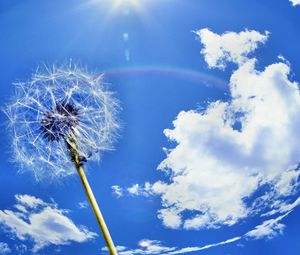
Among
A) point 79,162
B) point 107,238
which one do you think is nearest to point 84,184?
point 79,162

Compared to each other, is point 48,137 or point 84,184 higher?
point 48,137

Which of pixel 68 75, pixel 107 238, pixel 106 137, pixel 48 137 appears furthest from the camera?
pixel 68 75

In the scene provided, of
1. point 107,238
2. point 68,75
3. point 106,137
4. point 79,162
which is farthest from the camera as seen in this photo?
point 68,75

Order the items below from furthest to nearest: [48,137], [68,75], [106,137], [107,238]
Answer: [68,75]
[106,137]
[48,137]
[107,238]

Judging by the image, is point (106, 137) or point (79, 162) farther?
point (106, 137)

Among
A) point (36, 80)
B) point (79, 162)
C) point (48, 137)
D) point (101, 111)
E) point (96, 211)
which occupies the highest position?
point (36, 80)

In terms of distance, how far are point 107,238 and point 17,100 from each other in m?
5.62

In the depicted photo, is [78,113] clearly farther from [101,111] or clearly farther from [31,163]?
[31,163]

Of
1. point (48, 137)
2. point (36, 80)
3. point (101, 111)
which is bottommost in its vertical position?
point (48, 137)

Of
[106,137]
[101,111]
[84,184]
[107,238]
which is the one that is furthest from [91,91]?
[107,238]

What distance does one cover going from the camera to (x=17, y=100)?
12398mm

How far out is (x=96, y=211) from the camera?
Result: 955 cm

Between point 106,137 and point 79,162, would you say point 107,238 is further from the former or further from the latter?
point 106,137

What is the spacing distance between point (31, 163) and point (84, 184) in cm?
342
